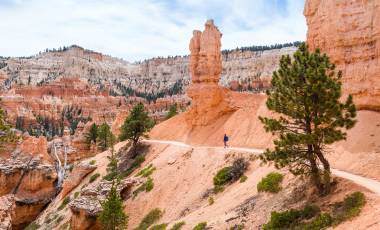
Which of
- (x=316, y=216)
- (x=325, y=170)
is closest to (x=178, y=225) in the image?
(x=316, y=216)

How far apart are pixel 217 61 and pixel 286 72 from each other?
31596 mm

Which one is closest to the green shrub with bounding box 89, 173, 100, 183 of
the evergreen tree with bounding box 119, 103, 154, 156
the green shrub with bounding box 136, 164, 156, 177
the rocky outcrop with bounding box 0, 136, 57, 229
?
the evergreen tree with bounding box 119, 103, 154, 156

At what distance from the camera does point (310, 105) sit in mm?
16234

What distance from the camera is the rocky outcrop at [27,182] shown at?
5234 cm

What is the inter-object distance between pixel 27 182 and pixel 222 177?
122 feet

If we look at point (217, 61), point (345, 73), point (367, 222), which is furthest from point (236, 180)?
point (217, 61)

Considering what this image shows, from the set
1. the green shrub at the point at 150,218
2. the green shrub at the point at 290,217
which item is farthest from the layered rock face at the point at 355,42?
the green shrub at the point at 150,218

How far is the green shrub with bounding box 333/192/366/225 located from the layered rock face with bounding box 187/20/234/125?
3246 cm

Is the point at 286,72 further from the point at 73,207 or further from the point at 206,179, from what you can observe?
the point at 73,207

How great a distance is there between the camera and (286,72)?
56.1 ft

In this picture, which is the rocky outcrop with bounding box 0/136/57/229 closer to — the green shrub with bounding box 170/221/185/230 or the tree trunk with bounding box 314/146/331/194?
the green shrub with bounding box 170/221/185/230

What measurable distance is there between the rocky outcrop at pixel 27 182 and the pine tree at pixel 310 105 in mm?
45114

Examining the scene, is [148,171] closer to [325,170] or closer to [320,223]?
[325,170]

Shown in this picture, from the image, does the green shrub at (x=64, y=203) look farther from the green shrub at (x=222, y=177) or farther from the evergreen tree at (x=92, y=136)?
the evergreen tree at (x=92, y=136)
